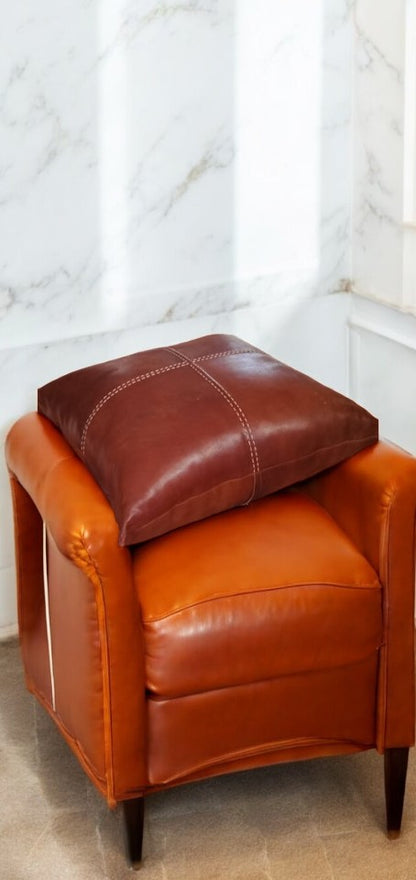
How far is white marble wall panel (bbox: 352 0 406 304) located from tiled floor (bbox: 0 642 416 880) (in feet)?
4.00

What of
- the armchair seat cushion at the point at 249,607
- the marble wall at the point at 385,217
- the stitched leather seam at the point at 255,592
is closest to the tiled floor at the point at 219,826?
the armchair seat cushion at the point at 249,607

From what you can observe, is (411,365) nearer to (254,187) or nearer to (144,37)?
(254,187)

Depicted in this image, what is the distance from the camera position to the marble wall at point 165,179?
2.71 meters

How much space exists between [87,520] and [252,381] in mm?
474

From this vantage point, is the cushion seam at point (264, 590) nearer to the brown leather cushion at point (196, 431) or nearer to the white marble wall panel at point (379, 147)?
the brown leather cushion at point (196, 431)

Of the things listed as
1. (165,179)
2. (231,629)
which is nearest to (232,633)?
(231,629)

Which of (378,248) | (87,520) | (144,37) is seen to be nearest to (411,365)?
(378,248)

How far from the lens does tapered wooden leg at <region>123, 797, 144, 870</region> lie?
7.01 ft

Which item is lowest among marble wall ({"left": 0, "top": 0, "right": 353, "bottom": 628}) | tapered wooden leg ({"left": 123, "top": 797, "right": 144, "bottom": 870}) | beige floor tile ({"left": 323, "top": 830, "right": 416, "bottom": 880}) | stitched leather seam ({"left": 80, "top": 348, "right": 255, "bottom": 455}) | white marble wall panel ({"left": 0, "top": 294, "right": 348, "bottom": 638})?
beige floor tile ({"left": 323, "top": 830, "right": 416, "bottom": 880})

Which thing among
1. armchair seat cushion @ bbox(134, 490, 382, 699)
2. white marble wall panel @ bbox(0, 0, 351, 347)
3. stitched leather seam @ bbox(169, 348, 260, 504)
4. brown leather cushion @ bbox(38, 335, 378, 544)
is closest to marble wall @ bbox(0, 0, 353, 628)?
white marble wall panel @ bbox(0, 0, 351, 347)

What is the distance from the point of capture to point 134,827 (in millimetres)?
2162

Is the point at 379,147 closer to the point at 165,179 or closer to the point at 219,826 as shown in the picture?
the point at 165,179

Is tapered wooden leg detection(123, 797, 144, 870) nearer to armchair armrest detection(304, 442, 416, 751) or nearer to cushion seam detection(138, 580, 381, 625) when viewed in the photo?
cushion seam detection(138, 580, 381, 625)

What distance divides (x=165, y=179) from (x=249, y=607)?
4.05 ft
